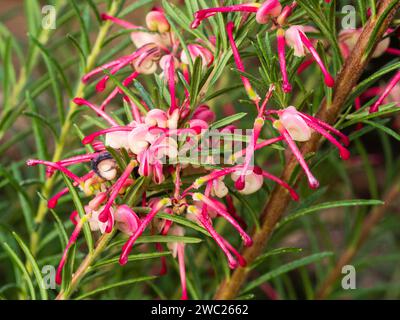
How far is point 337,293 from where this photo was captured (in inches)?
34.4

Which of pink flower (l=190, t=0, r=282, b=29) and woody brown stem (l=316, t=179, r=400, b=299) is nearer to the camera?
pink flower (l=190, t=0, r=282, b=29)

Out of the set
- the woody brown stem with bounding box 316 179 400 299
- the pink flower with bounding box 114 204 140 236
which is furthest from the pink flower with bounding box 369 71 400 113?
the woody brown stem with bounding box 316 179 400 299

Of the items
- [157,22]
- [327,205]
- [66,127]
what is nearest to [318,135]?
[327,205]

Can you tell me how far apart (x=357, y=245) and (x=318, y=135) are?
38 cm

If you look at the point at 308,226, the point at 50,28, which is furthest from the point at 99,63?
the point at 308,226

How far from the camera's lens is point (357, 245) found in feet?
2.97

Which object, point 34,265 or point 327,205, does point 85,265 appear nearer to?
point 34,265

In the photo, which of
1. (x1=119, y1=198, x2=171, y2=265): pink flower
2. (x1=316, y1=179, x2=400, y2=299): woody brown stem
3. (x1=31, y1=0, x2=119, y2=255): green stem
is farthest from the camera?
(x1=316, y1=179, x2=400, y2=299): woody brown stem

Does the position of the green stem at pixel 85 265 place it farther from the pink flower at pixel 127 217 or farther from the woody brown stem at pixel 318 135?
the woody brown stem at pixel 318 135

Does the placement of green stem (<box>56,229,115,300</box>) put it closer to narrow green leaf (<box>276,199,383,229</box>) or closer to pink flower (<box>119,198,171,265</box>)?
pink flower (<box>119,198,171,265</box>)

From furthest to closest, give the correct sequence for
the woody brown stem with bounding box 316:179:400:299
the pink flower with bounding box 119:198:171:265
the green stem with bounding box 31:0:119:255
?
the woody brown stem with bounding box 316:179:400:299, the green stem with bounding box 31:0:119:255, the pink flower with bounding box 119:198:171:265

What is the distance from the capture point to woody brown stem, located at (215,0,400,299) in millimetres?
529

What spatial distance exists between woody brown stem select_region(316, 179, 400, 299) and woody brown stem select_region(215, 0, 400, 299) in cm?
26
